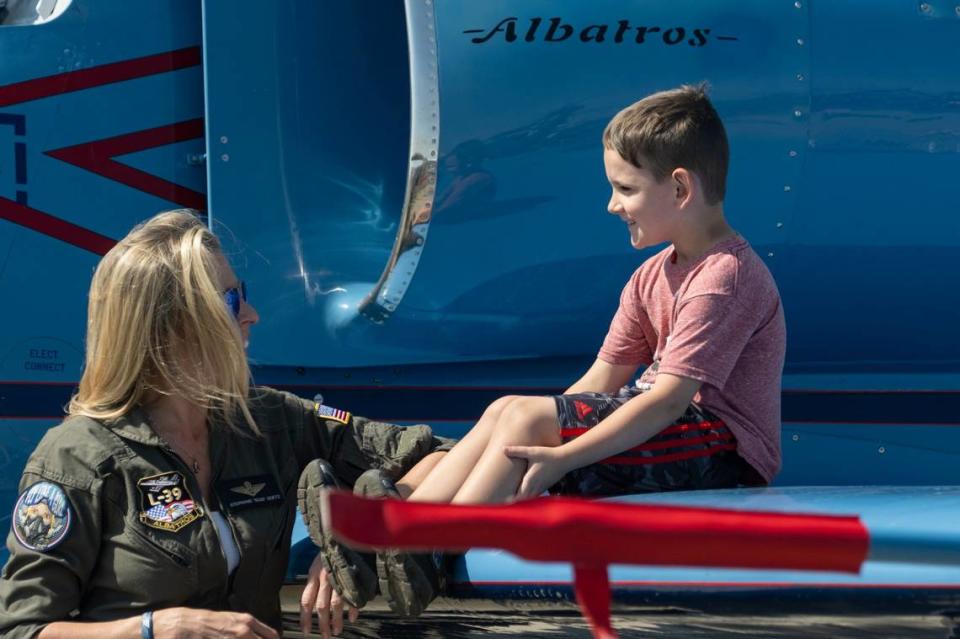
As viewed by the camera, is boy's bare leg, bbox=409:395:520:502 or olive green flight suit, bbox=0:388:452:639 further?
boy's bare leg, bbox=409:395:520:502

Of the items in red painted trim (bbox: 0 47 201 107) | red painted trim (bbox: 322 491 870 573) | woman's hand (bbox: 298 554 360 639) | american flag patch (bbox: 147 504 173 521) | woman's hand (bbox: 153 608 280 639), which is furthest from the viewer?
red painted trim (bbox: 0 47 201 107)

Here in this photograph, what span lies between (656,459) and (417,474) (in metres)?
0.45

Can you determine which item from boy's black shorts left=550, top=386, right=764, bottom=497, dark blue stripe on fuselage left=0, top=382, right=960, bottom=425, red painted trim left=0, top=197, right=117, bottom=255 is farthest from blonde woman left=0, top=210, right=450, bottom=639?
red painted trim left=0, top=197, right=117, bottom=255

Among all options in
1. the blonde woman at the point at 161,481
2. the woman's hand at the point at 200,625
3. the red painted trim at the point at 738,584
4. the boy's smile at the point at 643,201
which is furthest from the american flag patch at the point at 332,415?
the boy's smile at the point at 643,201

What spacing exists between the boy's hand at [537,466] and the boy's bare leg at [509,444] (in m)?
0.01

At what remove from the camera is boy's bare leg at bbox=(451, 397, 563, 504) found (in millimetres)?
2342

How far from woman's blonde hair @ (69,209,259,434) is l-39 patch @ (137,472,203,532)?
0.42ft

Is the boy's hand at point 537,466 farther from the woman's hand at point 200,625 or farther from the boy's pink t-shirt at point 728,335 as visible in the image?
the woman's hand at point 200,625

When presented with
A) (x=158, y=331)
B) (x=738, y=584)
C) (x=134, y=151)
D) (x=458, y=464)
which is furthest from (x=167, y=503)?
(x=134, y=151)

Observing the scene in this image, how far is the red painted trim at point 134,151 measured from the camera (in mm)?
3303

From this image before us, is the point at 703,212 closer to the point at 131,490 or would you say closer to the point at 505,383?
A: the point at 505,383

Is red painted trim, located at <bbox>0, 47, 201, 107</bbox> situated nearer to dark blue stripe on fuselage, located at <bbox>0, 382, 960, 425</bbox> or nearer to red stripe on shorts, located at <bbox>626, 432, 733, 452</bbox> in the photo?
dark blue stripe on fuselage, located at <bbox>0, 382, 960, 425</bbox>

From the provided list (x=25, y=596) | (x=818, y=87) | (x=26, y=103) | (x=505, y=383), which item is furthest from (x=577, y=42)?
(x=25, y=596)

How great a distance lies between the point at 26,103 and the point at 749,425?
73.9 inches
